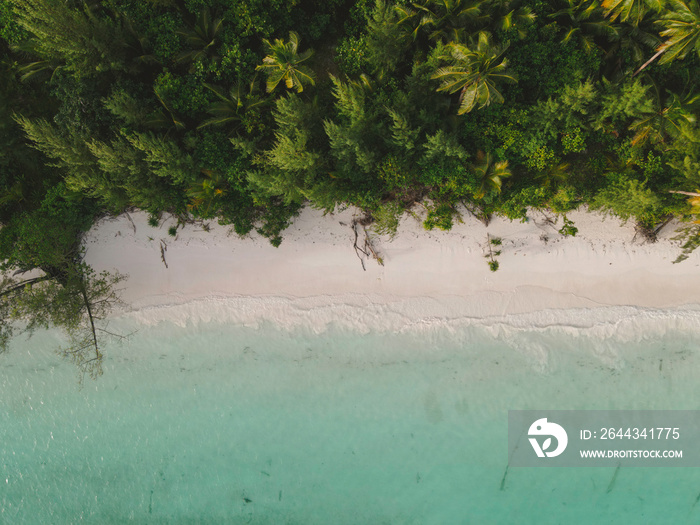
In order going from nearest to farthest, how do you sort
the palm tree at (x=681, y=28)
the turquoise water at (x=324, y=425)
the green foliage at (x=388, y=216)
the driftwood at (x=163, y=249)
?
the palm tree at (x=681, y=28), the green foliage at (x=388, y=216), the turquoise water at (x=324, y=425), the driftwood at (x=163, y=249)

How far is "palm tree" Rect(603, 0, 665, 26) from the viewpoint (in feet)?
25.2

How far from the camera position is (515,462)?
1084cm

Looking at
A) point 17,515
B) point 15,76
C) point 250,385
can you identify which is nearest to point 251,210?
point 250,385

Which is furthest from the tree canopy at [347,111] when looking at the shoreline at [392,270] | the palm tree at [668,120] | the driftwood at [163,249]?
the driftwood at [163,249]

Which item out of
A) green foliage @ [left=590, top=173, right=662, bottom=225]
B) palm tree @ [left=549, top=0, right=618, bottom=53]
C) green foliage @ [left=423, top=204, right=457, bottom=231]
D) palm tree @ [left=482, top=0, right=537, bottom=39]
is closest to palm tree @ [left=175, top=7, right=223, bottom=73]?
palm tree @ [left=482, top=0, right=537, bottom=39]

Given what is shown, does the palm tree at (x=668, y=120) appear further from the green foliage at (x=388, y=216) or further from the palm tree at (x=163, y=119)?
the palm tree at (x=163, y=119)

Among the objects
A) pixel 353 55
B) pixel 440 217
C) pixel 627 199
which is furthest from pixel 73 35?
pixel 627 199

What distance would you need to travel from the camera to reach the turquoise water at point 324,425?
421 inches

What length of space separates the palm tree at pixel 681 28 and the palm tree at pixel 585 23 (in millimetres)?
945

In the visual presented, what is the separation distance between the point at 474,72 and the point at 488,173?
223 cm

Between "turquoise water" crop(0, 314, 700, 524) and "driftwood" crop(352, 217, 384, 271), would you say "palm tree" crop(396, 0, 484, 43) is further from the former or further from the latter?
"turquoise water" crop(0, 314, 700, 524)

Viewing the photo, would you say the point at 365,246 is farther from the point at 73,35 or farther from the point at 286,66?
the point at 73,35

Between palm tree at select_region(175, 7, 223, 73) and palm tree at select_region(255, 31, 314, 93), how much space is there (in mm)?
1534

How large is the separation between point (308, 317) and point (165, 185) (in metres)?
4.86
